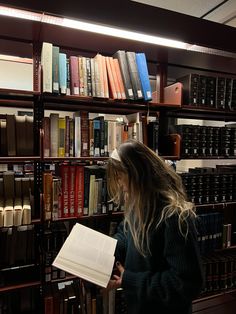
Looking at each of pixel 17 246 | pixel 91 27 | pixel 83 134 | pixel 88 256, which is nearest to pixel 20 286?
pixel 17 246

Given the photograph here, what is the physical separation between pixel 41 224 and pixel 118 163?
34.0 inches

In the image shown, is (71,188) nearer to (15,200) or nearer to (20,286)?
(15,200)

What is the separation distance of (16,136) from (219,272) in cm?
201

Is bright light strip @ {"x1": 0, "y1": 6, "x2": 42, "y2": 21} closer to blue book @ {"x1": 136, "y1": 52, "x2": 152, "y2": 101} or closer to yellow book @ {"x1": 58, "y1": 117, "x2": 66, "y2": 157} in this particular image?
yellow book @ {"x1": 58, "y1": 117, "x2": 66, "y2": 157}

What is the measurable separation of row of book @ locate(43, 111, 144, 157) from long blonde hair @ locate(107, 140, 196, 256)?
691 millimetres

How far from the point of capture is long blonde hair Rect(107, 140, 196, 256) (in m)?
1.00

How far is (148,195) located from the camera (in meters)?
1.03

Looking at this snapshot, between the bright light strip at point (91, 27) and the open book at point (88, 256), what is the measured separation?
44.8 inches

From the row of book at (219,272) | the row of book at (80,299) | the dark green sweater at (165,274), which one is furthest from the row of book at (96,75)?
the row of book at (219,272)

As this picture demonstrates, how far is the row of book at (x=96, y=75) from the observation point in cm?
158

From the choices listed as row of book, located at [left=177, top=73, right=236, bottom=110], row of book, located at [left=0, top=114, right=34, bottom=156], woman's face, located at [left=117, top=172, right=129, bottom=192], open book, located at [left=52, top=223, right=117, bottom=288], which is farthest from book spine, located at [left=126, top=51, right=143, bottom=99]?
open book, located at [left=52, top=223, right=117, bottom=288]

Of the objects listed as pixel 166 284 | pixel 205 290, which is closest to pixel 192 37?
pixel 166 284

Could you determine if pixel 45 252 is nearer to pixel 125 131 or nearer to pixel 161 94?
pixel 125 131

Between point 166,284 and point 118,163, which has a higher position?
point 118,163
